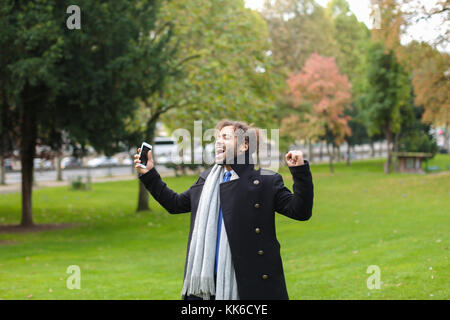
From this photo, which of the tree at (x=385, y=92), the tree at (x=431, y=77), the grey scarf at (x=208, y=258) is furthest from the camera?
the tree at (x=385, y=92)

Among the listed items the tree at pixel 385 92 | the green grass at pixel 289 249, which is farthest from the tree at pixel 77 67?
the tree at pixel 385 92

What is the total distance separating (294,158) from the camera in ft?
11.3

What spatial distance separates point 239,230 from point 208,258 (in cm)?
28

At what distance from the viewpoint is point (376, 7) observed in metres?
23.3

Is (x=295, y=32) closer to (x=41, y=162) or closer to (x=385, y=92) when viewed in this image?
(x=385, y=92)

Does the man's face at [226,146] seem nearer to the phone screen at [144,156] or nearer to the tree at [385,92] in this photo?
the phone screen at [144,156]

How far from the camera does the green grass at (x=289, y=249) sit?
8.46 metres

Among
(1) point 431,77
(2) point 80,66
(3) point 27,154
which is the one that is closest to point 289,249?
(2) point 80,66

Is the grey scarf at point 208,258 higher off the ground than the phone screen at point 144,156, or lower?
lower

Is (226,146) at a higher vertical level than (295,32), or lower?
lower

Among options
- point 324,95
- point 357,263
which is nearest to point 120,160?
point 324,95

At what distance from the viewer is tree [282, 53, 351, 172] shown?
39469mm

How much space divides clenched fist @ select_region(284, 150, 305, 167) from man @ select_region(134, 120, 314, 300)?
0.11 feet
